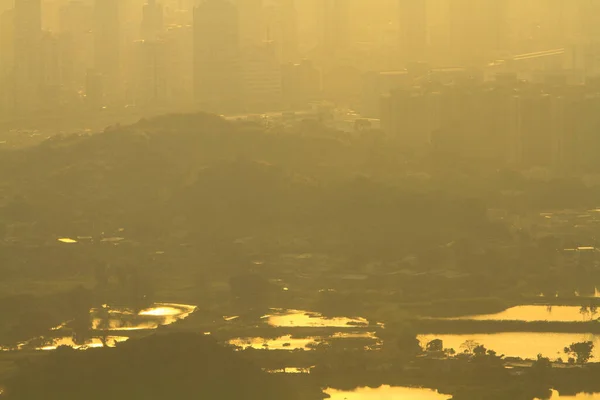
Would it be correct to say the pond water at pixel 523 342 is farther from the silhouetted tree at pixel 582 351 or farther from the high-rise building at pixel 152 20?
the high-rise building at pixel 152 20

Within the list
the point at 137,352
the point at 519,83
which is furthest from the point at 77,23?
the point at 137,352

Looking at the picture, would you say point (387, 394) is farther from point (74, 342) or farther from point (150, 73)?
point (150, 73)

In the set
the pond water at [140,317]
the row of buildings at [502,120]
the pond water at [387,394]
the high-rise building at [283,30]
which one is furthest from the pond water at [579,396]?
the high-rise building at [283,30]

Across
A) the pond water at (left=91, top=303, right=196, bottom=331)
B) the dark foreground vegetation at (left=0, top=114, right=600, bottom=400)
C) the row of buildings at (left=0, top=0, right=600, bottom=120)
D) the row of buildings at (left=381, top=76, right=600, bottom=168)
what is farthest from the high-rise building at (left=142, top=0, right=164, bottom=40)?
the pond water at (left=91, top=303, right=196, bottom=331)

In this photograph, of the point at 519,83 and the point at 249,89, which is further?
the point at 249,89

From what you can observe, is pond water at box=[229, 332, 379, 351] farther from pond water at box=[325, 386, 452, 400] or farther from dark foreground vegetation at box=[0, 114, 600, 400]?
pond water at box=[325, 386, 452, 400]

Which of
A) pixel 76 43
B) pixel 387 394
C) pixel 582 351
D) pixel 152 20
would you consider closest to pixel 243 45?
pixel 76 43

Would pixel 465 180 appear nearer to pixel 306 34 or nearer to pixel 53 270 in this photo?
pixel 53 270
